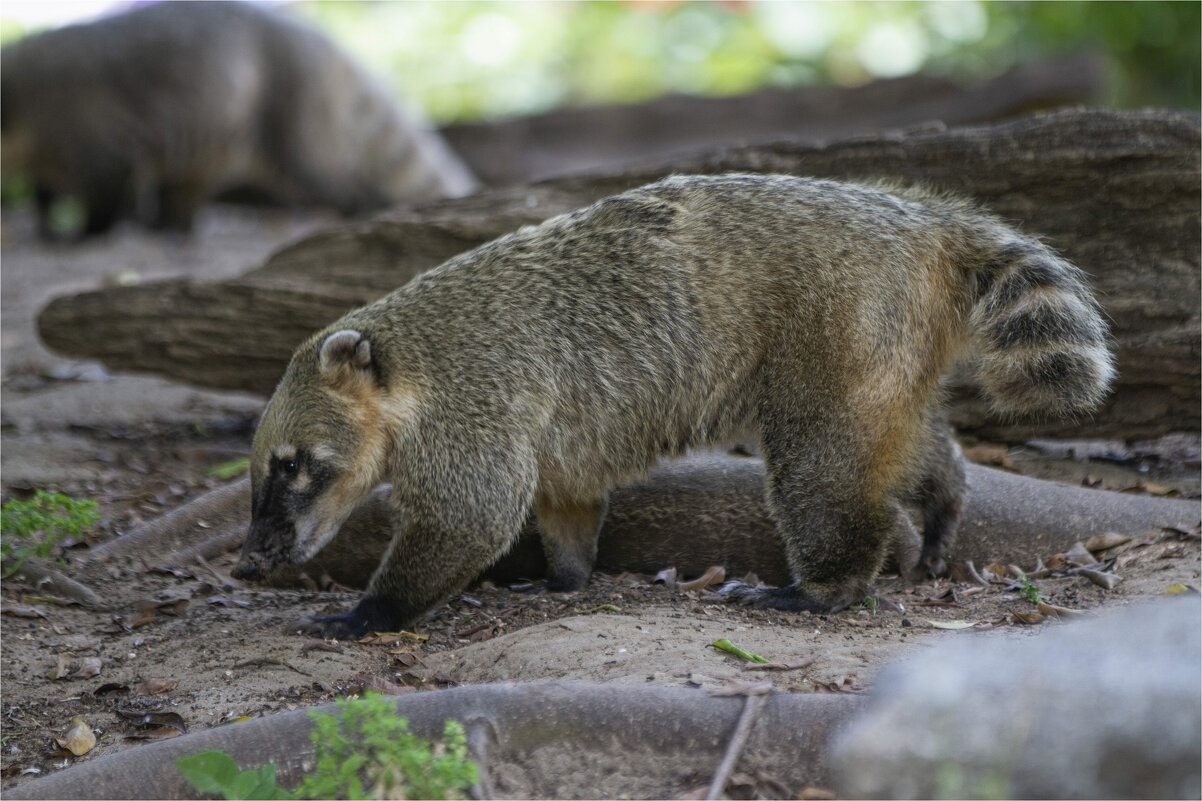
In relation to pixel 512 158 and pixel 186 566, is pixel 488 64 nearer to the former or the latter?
pixel 512 158

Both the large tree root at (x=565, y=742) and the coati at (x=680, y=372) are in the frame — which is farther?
the coati at (x=680, y=372)

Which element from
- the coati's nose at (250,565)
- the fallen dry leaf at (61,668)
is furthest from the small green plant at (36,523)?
the coati's nose at (250,565)

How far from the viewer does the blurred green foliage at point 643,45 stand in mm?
15430

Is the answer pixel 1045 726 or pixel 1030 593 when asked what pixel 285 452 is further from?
pixel 1045 726

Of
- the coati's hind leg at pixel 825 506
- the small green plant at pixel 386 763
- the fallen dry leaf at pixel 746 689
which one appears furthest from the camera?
the coati's hind leg at pixel 825 506

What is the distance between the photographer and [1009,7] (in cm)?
1466

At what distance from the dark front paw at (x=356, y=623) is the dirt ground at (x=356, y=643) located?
81 mm

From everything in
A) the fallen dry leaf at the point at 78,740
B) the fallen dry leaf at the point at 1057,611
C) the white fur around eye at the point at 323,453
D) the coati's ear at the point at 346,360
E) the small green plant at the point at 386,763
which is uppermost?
the coati's ear at the point at 346,360

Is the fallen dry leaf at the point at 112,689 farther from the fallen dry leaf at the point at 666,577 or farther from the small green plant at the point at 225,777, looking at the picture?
the fallen dry leaf at the point at 666,577

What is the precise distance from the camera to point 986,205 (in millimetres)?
5301

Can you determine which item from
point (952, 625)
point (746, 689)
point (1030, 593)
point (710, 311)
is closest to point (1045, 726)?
point (746, 689)

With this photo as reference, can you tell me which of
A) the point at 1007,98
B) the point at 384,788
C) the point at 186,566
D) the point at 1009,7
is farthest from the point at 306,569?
the point at 1009,7

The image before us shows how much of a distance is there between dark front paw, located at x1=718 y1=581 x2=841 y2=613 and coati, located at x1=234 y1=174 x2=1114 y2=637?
11 mm

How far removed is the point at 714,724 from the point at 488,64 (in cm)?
1621
